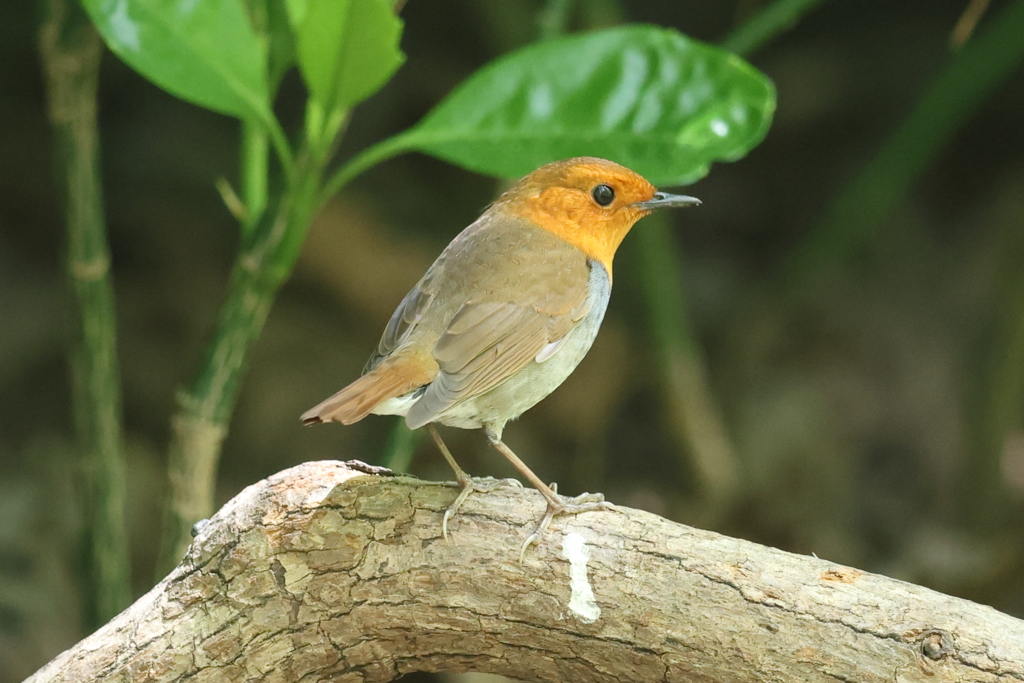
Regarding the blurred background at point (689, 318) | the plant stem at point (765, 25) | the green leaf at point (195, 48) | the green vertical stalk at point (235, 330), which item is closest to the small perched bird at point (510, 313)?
the green vertical stalk at point (235, 330)

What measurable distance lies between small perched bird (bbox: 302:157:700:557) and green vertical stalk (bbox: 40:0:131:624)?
3.43 feet

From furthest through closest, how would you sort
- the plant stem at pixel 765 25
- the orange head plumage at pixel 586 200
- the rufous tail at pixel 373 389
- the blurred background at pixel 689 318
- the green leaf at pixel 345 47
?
the blurred background at pixel 689 318
the plant stem at pixel 765 25
the orange head plumage at pixel 586 200
the green leaf at pixel 345 47
the rufous tail at pixel 373 389

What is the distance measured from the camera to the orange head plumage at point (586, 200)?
8.70 feet

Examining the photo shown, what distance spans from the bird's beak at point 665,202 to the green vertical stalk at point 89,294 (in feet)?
5.35

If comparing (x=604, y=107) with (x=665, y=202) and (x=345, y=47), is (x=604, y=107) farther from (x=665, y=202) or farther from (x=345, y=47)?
(x=345, y=47)

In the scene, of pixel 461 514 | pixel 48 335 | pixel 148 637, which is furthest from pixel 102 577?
pixel 48 335

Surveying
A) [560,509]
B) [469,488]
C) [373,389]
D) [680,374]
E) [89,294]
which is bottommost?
[560,509]

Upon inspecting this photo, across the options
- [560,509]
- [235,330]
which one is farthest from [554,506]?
[235,330]

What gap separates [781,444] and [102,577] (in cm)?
344

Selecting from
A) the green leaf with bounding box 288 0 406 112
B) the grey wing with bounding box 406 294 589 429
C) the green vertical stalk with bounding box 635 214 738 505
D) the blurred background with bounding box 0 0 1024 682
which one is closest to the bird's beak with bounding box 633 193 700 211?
the grey wing with bounding box 406 294 589 429

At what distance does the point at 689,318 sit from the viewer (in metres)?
5.68

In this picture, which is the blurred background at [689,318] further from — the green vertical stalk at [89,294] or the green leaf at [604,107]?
the green leaf at [604,107]

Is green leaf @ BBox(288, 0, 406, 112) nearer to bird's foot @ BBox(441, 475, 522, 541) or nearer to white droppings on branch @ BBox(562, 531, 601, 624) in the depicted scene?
bird's foot @ BBox(441, 475, 522, 541)

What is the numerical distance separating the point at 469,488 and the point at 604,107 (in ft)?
3.75
